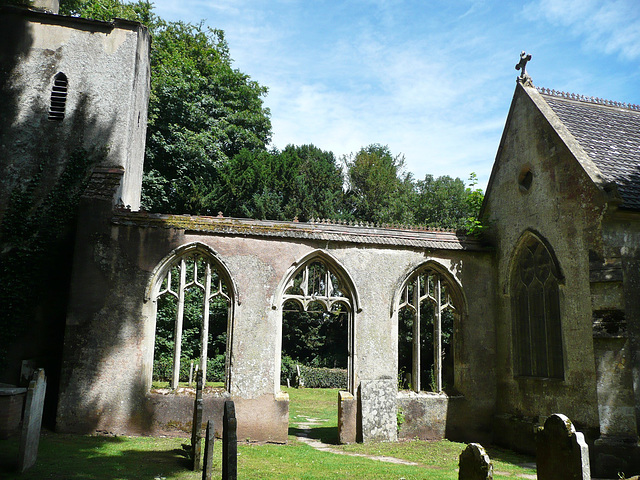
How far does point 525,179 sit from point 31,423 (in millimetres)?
11118

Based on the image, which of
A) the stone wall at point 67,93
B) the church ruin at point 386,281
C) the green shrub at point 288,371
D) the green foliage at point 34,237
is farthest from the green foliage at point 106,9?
the green shrub at point 288,371

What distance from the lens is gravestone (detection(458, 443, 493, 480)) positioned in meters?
4.66

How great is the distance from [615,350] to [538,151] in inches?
187

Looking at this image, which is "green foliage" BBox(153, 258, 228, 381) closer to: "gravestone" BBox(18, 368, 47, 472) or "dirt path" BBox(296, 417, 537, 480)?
"dirt path" BBox(296, 417, 537, 480)

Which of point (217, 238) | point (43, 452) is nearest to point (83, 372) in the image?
point (43, 452)

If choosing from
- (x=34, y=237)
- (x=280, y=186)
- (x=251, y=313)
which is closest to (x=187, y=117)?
(x=280, y=186)

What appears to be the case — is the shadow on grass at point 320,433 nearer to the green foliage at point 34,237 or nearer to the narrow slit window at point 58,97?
the green foliage at point 34,237

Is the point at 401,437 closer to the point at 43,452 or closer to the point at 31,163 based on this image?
the point at 43,452

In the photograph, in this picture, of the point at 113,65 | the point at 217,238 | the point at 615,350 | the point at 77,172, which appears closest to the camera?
the point at 615,350

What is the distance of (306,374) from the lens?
2739 cm

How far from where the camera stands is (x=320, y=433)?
12.8m

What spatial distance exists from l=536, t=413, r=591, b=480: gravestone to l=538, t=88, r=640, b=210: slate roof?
5.71 m

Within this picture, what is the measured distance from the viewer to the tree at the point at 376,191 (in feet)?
105

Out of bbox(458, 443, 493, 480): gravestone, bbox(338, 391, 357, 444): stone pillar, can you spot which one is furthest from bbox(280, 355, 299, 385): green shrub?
bbox(458, 443, 493, 480): gravestone
